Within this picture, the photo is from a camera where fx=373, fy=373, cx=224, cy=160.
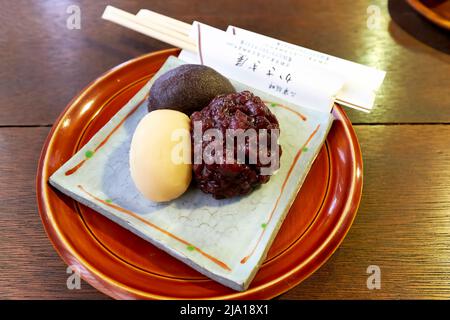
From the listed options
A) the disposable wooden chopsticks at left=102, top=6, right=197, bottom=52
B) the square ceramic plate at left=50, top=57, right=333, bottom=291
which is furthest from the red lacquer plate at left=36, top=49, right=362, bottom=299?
the disposable wooden chopsticks at left=102, top=6, right=197, bottom=52

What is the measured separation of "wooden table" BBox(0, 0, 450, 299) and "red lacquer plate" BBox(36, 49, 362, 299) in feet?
0.29

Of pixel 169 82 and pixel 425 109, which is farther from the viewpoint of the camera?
pixel 425 109

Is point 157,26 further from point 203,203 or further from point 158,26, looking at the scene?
point 203,203

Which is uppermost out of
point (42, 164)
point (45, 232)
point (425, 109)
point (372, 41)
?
point (372, 41)

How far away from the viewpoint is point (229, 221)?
1.06 metres

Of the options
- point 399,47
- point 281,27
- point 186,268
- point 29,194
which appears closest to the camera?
point 186,268

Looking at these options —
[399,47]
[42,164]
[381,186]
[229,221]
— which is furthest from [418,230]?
[42,164]

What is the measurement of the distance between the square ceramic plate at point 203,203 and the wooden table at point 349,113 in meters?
0.18

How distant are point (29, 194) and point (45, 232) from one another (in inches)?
7.2

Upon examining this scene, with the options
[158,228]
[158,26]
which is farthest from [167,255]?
[158,26]

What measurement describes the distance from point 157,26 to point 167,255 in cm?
98

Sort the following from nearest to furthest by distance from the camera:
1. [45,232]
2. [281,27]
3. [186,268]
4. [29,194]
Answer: [186,268] < [45,232] < [29,194] < [281,27]

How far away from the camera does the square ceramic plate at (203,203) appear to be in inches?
38.8

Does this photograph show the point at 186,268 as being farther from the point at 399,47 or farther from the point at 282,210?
the point at 399,47
